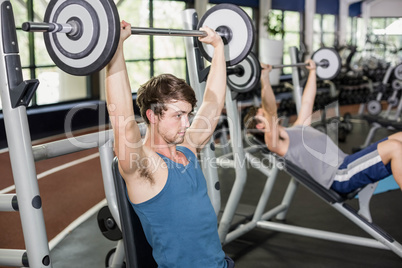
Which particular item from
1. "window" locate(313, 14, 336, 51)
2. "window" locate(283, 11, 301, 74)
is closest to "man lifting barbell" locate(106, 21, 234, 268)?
"window" locate(283, 11, 301, 74)

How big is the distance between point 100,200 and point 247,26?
5.94 feet

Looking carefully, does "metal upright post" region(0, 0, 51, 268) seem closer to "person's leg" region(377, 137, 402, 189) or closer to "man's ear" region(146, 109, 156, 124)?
"man's ear" region(146, 109, 156, 124)

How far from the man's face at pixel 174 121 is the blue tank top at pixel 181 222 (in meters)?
0.06

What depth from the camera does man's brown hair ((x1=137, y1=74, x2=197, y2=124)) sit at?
3.46 feet

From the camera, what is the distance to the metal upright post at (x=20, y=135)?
92cm

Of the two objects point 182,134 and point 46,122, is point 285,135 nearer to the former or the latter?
point 182,134

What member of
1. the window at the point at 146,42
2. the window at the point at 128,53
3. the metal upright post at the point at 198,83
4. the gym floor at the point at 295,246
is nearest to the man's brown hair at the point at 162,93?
the metal upright post at the point at 198,83

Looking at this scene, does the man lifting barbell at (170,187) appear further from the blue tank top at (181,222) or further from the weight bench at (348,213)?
the weight bench at (348,213)

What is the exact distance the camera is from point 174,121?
106 cm

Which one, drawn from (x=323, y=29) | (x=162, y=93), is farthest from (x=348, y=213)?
(x=323, y=29)

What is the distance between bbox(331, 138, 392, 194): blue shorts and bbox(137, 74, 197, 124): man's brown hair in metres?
1.17

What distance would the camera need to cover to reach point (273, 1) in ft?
27.1

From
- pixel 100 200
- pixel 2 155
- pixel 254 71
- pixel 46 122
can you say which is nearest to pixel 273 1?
pixel 46 122

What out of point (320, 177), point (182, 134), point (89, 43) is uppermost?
point (89, 43)
